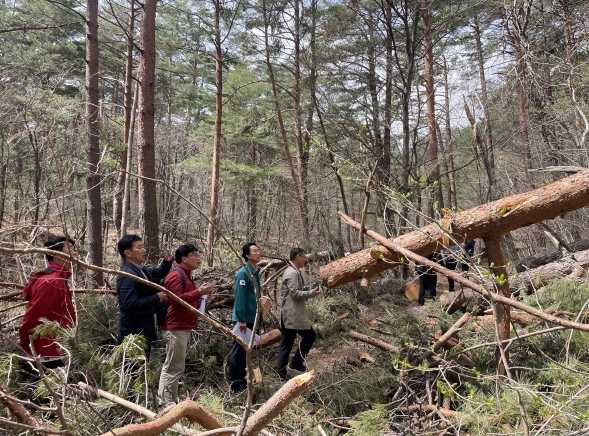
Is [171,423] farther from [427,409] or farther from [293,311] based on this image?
[293,311]

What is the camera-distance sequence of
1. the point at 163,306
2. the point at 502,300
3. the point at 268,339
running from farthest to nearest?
the point at 268,339 < the point at 163,306 < the point at 502,300

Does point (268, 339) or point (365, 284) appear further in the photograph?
point (268, 339)

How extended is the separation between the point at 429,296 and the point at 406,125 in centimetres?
384

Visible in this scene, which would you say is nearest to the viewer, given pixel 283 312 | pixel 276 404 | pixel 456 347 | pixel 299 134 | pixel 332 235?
pixel 276 404

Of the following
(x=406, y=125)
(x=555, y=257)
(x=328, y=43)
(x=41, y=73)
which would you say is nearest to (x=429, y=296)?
(x=555, y=257)

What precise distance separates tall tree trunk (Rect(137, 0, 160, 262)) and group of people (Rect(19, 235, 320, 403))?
2203 millimetres

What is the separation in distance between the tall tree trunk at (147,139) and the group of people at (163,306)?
2.20m

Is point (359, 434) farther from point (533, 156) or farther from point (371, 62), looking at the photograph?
point (533, 156)

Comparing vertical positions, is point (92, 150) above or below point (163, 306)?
above

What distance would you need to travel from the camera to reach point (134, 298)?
3.56 m

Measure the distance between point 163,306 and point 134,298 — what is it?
2.19ft

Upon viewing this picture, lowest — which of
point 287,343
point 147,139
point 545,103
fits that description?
point 287,343

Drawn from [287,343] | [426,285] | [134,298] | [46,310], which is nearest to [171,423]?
[134,298]

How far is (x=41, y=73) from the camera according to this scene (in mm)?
12016
